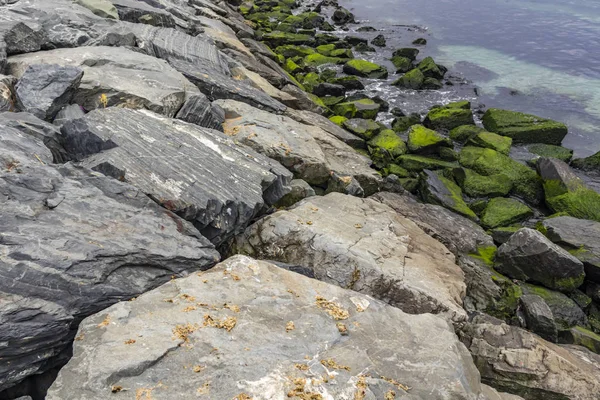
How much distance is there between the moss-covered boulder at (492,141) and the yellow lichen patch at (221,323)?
15.8 meters

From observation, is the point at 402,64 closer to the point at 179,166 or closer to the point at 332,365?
the point at 179,166

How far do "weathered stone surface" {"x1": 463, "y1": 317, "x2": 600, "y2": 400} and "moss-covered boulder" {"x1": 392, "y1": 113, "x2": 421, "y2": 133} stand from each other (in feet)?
42.2

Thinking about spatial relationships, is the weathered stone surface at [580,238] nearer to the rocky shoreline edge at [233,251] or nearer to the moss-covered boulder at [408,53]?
the rocky shoreline edge at [233,251]

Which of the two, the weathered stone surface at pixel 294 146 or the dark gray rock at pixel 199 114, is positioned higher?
the dark gray rock at pixel 199 114

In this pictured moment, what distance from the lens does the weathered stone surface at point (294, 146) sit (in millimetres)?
10109

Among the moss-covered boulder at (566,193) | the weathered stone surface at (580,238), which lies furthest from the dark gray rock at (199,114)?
the moss-covered boulder at (566,193)

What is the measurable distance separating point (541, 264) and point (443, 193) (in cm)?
418

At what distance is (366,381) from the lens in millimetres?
4699

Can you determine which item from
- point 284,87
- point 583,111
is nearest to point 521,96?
point 583,111

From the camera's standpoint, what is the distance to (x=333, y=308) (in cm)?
570

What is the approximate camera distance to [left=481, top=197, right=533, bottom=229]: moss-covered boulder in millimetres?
13992

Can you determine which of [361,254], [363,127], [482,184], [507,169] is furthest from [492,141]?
[361,254]

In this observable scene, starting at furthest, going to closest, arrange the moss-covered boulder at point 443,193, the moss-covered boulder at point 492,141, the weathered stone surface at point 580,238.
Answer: the moss-covered boulder at point 492,141 < the moss-covered boulder at point 443,193 < the weathered stone surface at point 580,238

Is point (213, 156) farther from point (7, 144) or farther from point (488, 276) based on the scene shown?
point (488, 276)
